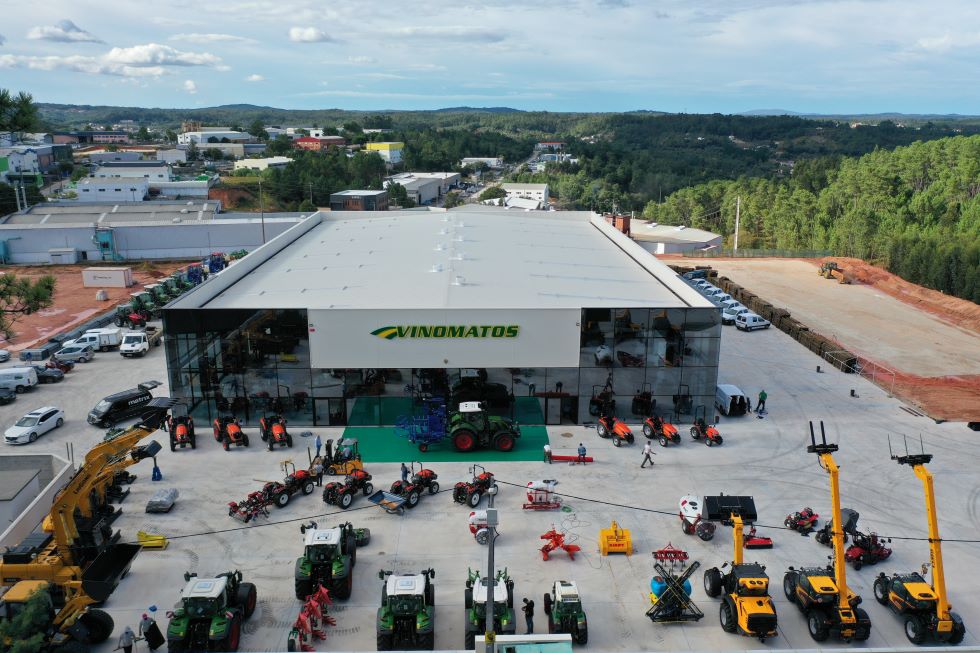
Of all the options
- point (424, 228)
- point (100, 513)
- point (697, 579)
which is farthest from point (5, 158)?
point (697, 579)

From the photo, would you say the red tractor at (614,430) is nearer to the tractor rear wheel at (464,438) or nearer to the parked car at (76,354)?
the tractor rear wheel at (464,438)

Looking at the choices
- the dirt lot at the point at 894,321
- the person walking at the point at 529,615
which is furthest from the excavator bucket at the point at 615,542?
the dirt lot at the point at 894,321

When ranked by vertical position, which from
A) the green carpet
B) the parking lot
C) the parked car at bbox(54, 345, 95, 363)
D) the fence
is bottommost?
the parking lot

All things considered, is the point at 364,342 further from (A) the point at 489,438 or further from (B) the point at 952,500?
(B) the point at 952,500

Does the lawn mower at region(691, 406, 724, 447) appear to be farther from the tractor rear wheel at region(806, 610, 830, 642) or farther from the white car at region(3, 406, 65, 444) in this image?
the white car at region(3, 406, 65, 444)

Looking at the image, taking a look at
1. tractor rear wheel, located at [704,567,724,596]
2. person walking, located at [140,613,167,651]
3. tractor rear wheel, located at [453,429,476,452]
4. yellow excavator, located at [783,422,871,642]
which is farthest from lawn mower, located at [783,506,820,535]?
person walking, located at [140,613,167,651]

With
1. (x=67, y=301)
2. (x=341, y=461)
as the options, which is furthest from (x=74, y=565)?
(x=67, y=301)

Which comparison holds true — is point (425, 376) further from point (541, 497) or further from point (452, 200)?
point (452, 200)
